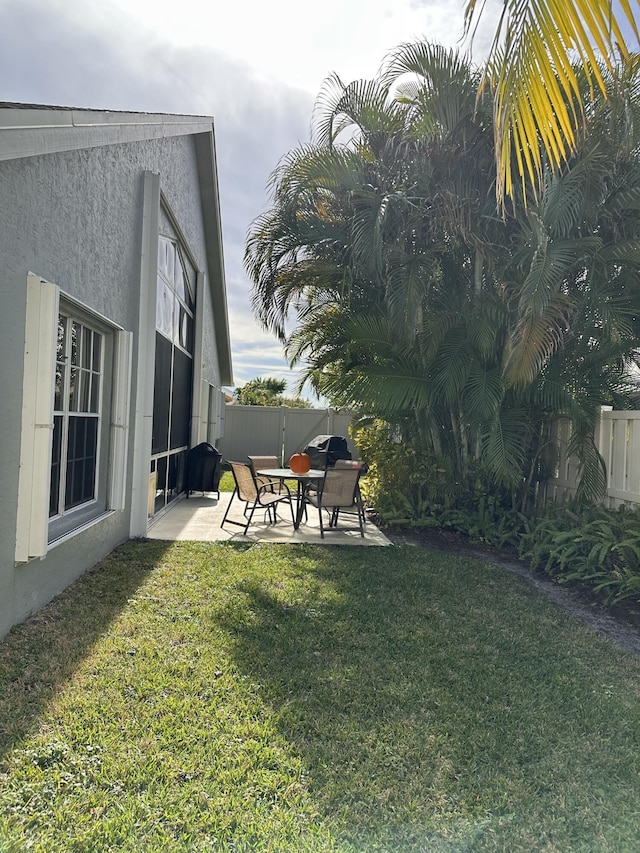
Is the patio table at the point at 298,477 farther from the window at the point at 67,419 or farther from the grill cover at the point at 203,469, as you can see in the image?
the grill cover at the point at 203,469

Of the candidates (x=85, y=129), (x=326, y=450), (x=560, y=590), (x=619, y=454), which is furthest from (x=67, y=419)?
(x=326, y=450)

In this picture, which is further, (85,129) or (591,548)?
(591,548)

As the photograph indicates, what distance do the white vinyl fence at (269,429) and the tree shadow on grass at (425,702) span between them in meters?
12.3

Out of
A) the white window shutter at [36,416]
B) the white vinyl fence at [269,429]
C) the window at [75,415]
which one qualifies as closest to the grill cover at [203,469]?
the window at [75,415]

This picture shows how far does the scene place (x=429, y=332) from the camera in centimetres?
733

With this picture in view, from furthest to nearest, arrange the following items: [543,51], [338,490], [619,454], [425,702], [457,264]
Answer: [457,264] → [338,490] → [619,454] → [425,702] → [543,51]

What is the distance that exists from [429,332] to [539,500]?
2.98 metres

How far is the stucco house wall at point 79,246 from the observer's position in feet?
11.6

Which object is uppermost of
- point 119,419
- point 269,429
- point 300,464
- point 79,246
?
point 79,246

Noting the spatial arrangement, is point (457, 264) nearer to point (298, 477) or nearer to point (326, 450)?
point (298, 477)

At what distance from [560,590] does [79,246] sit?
5676 millimetres

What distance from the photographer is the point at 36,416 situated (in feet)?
12.7

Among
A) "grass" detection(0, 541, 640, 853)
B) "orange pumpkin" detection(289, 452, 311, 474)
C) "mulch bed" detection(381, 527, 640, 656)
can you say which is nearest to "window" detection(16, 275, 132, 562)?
"grass" detection(0, 541, 640, 853)

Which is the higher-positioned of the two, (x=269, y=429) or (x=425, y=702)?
(x=269, y=429)
